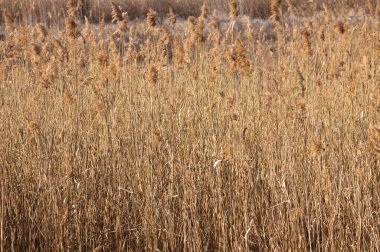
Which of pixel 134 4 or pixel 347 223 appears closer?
pixel 347 223

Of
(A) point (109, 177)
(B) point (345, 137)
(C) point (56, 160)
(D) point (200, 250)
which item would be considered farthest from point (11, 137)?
(B) point (345, 137)

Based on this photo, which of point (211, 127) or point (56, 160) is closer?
point (56, 160)

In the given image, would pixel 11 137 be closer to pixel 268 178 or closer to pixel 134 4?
pixel 268 178

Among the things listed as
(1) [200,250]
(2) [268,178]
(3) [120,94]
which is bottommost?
(1) [200,250]

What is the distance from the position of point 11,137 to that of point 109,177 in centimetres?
73

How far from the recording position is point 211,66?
A: 14.9 ft

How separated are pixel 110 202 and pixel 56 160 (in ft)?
1.33

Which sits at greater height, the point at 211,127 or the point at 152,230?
the point at 211,127

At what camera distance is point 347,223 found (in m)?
2.83

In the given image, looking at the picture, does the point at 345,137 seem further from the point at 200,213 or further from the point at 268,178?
the point at 200,213

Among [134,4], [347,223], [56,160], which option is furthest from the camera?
[134,4]

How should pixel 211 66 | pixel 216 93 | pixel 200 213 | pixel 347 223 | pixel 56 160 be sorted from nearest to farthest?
pixel 347 223 → pixel 200 213 → pixel 56 160 → pixel 216 93 → pixel 211 66

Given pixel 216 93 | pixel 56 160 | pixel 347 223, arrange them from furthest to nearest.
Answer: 1. pixel 216 93
2. pixel 56 160
3. pixel 347 223

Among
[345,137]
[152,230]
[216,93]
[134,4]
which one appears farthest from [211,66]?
[134,4]
